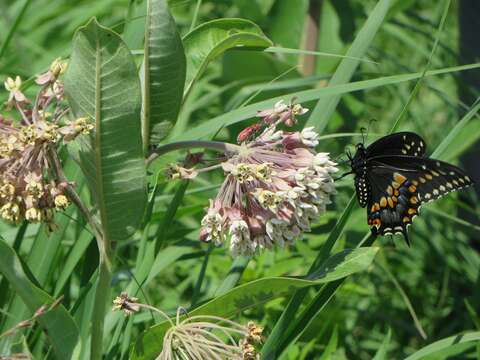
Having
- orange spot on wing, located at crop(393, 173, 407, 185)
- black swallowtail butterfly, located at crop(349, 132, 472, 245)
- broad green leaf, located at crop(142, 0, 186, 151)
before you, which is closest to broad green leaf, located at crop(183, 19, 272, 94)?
broad green leaf, located at crop(142, 0, 186, 151)

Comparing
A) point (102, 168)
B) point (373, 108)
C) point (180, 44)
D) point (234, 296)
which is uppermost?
point (180, 44)

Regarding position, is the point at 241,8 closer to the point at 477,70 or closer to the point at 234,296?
the point at 477,70

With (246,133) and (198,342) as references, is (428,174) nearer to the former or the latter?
(246,133)

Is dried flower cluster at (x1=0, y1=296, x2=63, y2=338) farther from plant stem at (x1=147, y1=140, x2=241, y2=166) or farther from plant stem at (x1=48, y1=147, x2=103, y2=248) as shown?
plant stem at (x1=147, y1=140, x2=241, y2=166)

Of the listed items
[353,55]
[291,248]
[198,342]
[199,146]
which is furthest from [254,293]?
[291,248]

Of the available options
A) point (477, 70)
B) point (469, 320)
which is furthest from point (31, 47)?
point (469, 320)
